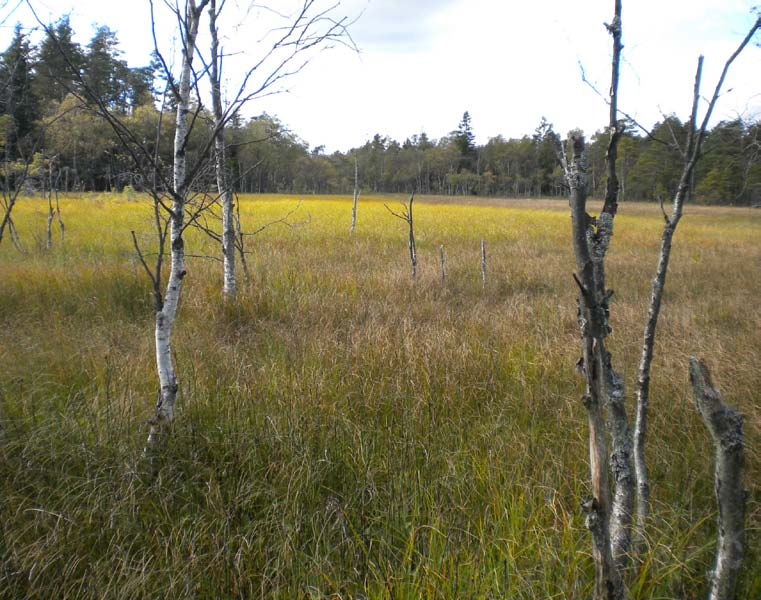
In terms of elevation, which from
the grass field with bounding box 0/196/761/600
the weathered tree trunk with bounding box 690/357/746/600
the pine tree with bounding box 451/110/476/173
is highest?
the pine tree with bounding box 451/110/476/173

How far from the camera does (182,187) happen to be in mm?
2514

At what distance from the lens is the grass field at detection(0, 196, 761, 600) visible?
193 centimetres

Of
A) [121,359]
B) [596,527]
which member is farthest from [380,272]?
[596,527]

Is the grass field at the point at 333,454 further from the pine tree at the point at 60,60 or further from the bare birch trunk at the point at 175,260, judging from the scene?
→ the pine tree at the point at 60,60

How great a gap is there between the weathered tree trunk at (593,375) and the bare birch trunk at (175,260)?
1982mm

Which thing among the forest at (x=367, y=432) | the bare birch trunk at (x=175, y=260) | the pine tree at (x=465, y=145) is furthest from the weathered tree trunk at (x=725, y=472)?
the pine tree at (x=465, y=145)

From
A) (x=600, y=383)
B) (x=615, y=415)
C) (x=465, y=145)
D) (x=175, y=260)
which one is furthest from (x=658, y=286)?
(x=465, y=145)

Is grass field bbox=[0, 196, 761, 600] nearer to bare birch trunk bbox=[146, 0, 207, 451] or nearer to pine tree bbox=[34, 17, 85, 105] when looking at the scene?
bare birch trunk bbox=[146, 0, 207, 451]

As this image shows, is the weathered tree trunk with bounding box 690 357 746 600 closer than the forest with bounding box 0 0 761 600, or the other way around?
the weathered tree trunk with bounding box 690 357 746 600

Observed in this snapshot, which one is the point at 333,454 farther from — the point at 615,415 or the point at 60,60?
the point at 60,60

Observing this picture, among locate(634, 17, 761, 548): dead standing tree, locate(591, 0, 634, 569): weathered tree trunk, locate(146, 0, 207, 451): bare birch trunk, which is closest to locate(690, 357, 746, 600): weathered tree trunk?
locate(591, 0, 634, 569): weathered tree trunk

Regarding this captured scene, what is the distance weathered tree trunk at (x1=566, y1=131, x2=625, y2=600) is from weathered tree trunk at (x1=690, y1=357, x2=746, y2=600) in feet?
0.87

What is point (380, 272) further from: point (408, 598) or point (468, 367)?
point (408, 598)

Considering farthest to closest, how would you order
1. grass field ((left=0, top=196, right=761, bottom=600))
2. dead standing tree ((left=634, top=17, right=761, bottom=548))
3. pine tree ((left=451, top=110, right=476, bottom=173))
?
pine tree ((left=451, top=110, right=476, bottom=173))
dead standing tree ((left=634, top=17, right=761, bottom=548))
grass field ((left=0, top=196, right=761, bottom=600))
